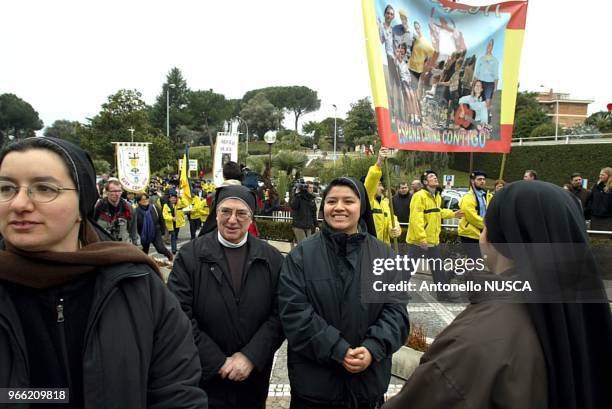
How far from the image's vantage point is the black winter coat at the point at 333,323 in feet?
8.39

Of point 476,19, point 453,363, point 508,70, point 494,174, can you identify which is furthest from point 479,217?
point 494,174

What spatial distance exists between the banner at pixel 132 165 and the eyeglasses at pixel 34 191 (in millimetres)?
13325

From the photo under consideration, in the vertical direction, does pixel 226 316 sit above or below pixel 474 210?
below

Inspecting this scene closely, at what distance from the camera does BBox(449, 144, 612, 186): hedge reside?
3180cm

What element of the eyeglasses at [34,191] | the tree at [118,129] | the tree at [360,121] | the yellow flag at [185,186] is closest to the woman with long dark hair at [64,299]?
the eyeglasses at [34,191]

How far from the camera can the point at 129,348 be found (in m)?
1.52

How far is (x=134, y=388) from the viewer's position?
1510mm

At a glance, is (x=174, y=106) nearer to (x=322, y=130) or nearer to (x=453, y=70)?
(x=322, y=130)

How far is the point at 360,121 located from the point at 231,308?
65.6 meters

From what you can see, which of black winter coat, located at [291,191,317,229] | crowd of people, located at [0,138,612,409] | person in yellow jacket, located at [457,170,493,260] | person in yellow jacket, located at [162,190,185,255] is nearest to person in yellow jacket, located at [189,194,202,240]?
person in yellow jacket, located at [162,190,185,255]

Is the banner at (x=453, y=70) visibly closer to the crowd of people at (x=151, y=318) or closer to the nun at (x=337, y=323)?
the nun at (x=337, y=323)

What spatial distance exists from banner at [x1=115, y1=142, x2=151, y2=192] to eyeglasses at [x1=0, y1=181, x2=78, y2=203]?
1332cm

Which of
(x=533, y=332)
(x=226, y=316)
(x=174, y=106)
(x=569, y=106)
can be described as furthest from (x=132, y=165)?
(x=569, y=106)

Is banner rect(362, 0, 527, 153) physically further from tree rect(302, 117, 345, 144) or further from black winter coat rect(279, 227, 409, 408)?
tree rect(302, 117, 345, 144)
